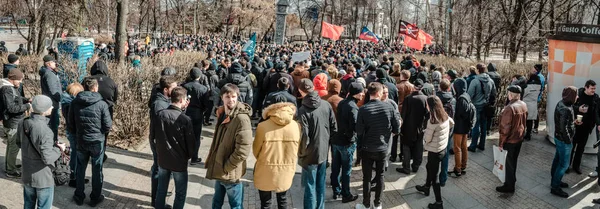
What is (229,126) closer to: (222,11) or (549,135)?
(549,135)

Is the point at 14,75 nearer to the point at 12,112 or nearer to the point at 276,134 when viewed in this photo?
the point at 12,112

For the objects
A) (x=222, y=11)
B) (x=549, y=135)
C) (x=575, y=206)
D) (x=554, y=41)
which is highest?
(x=222, y=11)

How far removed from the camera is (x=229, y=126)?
13.5ft

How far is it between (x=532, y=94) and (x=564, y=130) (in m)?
3.13

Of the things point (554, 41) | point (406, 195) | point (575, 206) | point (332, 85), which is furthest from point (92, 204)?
point (554, 41)

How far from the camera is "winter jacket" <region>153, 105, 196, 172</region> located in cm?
446

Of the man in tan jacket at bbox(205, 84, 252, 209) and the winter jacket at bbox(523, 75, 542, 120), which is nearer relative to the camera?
the man in tan jacket at bbox(205, 84, 252, 209)

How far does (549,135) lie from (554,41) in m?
2.01

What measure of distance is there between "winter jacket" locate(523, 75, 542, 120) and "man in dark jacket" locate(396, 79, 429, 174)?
356 centimetres

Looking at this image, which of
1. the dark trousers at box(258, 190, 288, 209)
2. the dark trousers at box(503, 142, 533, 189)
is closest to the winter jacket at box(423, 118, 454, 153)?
the dark trousers at box(503, 142, 533, 189)

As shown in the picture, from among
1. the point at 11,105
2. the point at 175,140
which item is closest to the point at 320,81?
the point at 175,140

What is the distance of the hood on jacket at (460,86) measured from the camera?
7.77m

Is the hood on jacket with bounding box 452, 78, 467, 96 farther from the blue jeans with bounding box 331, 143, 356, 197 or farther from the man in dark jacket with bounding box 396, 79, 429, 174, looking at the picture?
the blue jeans with bounding box 331, 143, 356, 197

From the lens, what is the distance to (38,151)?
421cm
